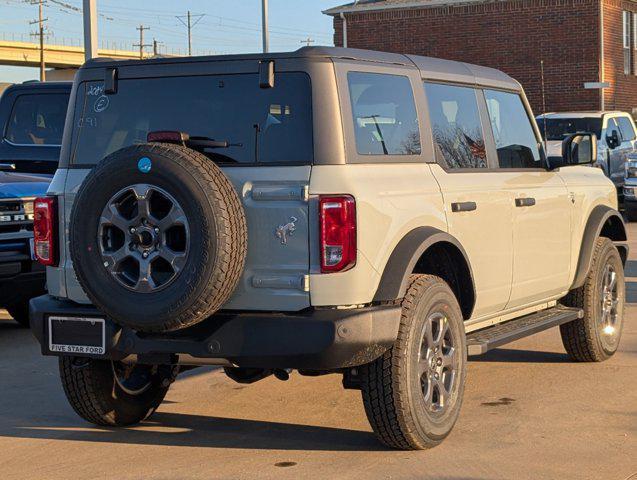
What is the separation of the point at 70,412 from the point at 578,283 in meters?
3.38

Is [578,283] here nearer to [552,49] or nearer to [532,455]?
[532,455]

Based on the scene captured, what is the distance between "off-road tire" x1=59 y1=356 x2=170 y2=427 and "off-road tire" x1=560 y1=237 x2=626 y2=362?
9.78ft

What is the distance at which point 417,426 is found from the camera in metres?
5.78

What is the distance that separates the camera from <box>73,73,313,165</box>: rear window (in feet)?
18.5

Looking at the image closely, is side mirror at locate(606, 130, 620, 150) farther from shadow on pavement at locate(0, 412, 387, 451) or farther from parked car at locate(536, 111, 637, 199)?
shadow on pavement at locate(0, 412, 387, 451)

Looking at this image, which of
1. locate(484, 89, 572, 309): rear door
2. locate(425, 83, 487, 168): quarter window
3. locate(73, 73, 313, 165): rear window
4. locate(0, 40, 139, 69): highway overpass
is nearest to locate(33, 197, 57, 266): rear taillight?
locate(73, 73, 313, 165): rear window

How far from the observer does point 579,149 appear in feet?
25.6

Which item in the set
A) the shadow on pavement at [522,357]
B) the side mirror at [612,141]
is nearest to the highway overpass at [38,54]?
the side mirror at [612,141]

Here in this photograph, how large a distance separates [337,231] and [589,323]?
3.23 meters

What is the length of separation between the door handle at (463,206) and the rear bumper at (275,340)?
2.95 ft

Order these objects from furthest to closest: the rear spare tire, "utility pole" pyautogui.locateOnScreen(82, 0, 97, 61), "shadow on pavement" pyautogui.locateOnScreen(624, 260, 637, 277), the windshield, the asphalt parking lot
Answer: the windshield → "utility pole" pyautogui.locateOnScreen(82, 0, 97, 61) → "shadow on pavement" pyautogui.locateOnScreen(624, 260, 637, 277) → the asphalt parking lot → the rear spare tire

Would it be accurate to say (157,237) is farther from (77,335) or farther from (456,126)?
(456,126)

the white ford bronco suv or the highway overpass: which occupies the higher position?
the highway overpass

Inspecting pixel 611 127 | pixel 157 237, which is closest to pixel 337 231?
pixel 157 237
